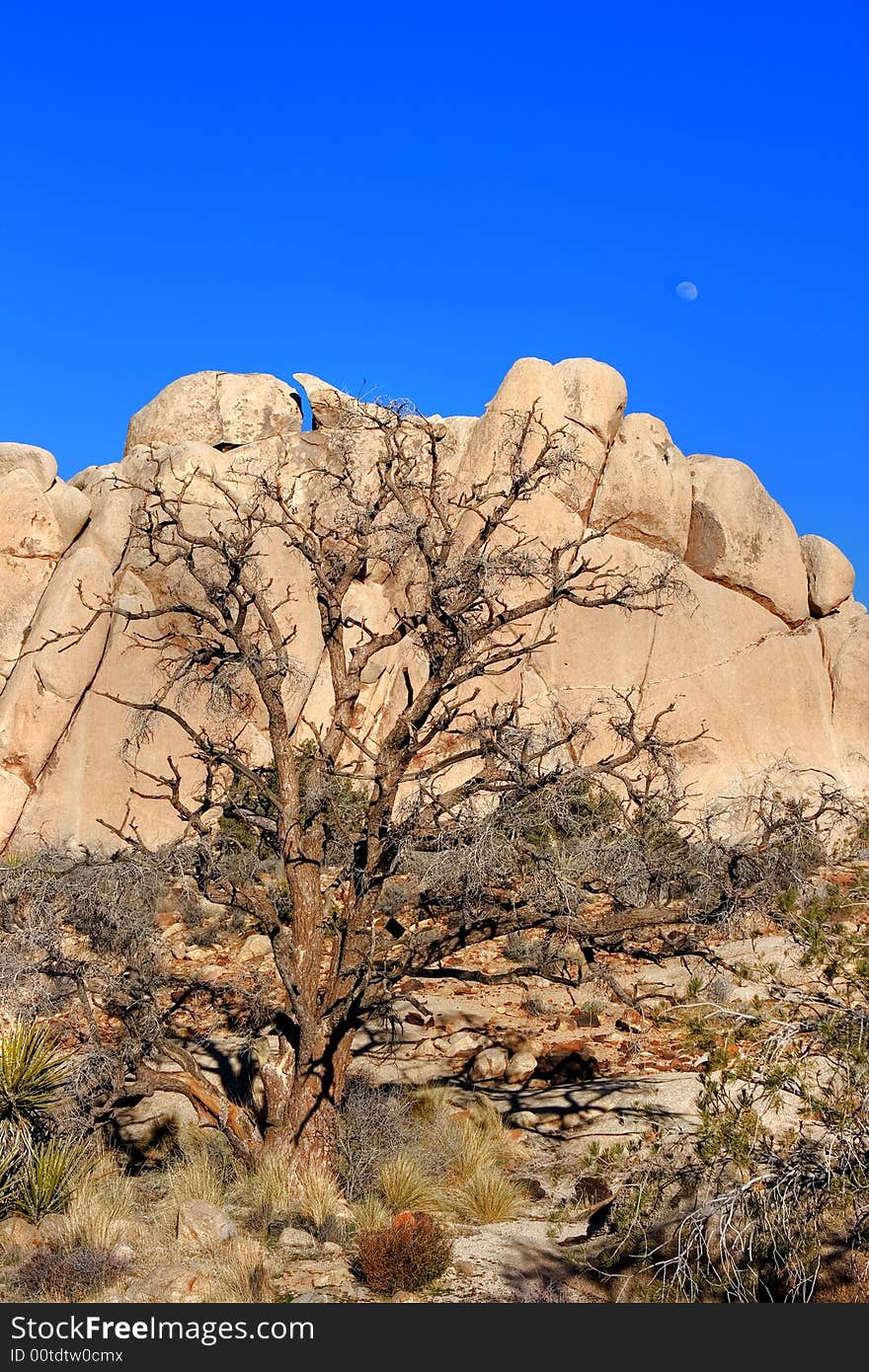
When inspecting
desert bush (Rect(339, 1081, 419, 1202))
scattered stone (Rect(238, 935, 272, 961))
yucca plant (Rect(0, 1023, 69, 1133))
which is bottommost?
desert bush (Rect(339, 1081, 419, 1202))

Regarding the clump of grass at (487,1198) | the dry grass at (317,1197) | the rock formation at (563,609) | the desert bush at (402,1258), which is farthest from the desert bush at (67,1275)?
the rock formation at (563,609)

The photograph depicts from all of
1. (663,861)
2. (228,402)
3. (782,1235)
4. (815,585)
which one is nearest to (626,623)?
(815,585)

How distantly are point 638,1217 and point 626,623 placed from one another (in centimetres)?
1736

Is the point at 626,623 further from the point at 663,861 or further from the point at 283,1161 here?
the point at 283,1161

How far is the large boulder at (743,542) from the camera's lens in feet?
82.4

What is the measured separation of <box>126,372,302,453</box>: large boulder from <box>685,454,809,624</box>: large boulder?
8.94 meters

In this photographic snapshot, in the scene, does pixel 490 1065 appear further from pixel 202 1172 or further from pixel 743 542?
pixel 743 542

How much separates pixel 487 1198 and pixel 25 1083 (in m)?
3.77

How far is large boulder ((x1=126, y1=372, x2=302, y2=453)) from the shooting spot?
2516 centimetres

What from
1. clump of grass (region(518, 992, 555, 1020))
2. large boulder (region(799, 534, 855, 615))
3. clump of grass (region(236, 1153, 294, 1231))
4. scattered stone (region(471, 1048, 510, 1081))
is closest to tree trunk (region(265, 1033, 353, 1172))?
clump of grass (region(236, 1153, 294, 1231))

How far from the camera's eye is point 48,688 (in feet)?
72.8

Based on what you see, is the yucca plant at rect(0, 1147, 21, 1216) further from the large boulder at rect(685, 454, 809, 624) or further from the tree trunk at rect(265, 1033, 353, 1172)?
the large boulder at rect(685, 454, 809, 624)

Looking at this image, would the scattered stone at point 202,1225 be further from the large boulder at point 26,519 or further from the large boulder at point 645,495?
the large boulder at point 645,495

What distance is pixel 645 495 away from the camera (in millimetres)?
24797
